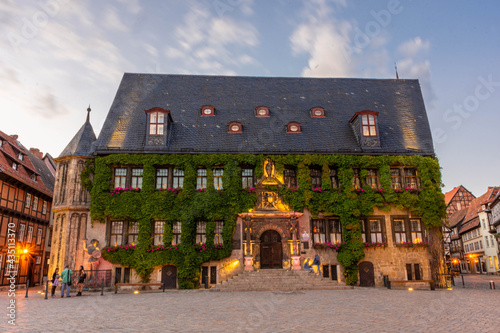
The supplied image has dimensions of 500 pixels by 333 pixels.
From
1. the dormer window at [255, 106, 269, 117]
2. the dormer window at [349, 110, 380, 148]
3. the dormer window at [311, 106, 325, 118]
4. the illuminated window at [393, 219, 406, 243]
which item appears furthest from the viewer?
the dormer window at [311, 106, 325, 118]

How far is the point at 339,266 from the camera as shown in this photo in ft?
85.7

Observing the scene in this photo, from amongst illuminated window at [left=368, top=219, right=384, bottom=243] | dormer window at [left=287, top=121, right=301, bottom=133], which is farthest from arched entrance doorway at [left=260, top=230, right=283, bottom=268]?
dormer window at [left=287, top=121, right=301, bottom=133]

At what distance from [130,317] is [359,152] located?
68.5 ft

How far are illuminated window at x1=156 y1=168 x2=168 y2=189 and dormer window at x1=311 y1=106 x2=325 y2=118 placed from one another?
12411 mm

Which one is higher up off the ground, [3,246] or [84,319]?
[3,246]

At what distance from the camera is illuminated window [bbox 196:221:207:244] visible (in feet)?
86.1

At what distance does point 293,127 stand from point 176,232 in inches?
455

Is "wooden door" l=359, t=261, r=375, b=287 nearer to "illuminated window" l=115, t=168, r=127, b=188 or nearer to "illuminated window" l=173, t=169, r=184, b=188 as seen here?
"illuminated window" l=173, t=169, r=184, b=188

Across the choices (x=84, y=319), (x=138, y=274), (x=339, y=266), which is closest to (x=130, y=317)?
(x=84, y=319)

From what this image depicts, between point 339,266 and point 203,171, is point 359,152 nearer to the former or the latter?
point 339,266

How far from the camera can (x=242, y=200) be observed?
26250mm

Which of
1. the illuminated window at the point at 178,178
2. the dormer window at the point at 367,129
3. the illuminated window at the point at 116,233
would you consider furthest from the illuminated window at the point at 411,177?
the illuminated window at the point at 116,233

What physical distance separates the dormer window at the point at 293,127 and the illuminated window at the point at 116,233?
1378 cm

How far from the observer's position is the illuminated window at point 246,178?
89.1 ft
